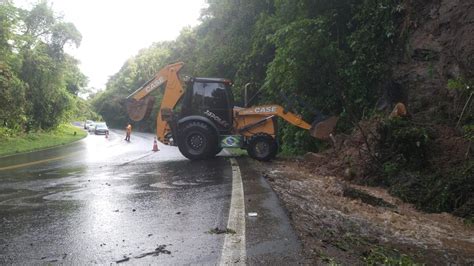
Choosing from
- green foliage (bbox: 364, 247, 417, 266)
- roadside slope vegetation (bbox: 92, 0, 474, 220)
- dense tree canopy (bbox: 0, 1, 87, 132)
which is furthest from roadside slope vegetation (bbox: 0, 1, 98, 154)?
green foliage (bbox: 364, 247, 417, 266)

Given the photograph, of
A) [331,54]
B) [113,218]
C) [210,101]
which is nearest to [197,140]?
[210,101]

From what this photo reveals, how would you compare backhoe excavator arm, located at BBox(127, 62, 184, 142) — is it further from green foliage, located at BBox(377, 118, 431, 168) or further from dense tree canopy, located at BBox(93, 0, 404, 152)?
green foliage, located at BBox(377, 118, 431, 168)

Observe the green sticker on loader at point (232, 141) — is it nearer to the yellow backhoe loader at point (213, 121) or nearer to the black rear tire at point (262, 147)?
the yellow backhoe loader at point (213, 121)

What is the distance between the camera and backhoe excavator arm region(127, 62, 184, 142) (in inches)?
605

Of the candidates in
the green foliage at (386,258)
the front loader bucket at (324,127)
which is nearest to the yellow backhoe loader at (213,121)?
the front loader bucket at (324,127)

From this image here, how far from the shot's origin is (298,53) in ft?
50.0

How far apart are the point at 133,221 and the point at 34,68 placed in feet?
109

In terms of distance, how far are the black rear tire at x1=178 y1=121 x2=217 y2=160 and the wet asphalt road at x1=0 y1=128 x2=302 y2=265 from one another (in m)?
4.59

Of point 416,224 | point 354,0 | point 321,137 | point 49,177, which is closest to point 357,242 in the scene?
point 416,224

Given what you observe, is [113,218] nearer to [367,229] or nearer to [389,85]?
[367,229]

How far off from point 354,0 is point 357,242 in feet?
41.9

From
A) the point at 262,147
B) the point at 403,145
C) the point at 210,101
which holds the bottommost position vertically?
the point at 262,147

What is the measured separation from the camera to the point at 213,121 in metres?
14.8

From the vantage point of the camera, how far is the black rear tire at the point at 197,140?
1434cm
